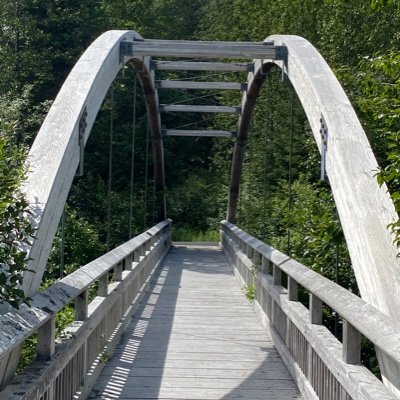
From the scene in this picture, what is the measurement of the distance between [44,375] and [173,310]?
195 inches

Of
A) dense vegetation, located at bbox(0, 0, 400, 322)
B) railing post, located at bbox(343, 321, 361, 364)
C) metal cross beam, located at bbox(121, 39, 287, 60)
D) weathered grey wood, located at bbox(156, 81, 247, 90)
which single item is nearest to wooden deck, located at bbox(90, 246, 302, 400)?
railing post, located at bbox(343, 321, 361, 364)

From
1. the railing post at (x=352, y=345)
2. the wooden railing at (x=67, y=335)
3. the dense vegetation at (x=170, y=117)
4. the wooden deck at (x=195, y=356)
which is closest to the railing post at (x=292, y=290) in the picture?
the wooden deck at (x=195, y=356)

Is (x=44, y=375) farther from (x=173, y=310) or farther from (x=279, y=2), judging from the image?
(x=279, y=2)

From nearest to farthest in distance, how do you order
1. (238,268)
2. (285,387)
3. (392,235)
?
(392,235), (285,387), (238,268)

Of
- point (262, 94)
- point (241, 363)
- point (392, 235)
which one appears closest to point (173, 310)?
point (241, 363)

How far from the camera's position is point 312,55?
7.54m

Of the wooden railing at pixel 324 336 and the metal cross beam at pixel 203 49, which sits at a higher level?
the metal cross beam at pixel 203 49

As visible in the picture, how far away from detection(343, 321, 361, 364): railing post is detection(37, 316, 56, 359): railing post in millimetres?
1289

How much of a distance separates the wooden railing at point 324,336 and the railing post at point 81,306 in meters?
1.25

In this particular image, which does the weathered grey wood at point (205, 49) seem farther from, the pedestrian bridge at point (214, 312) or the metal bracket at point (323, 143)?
the metal bracket at point (323, 143)

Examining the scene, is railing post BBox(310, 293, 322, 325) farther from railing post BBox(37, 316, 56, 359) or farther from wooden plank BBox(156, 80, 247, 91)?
wooden plank BBox(156, 80, 247, 91)

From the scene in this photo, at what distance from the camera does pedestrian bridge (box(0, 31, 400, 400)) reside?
11.2 ft

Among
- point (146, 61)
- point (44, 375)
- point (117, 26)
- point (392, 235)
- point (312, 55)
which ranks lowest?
point (44, 375)

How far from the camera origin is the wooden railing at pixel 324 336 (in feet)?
10.0
